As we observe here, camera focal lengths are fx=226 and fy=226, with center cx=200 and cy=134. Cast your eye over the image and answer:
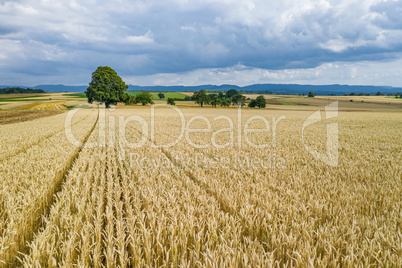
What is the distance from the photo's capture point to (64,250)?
235cm

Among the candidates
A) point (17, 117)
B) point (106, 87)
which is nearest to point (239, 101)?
point (106, 87)

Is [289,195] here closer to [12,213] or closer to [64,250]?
[64,250]

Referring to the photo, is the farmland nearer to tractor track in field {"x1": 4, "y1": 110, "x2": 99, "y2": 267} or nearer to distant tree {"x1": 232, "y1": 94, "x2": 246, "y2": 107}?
tractor track in field {"x1": 4, "y1": 110, "x2": 99, "y2": 267}

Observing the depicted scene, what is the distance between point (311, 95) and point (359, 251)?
5611 inches

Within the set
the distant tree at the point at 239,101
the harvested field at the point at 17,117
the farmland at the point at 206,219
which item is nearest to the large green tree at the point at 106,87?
the harvested field at the point at 17,117

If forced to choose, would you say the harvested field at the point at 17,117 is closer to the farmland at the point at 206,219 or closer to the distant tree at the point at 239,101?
the farmland at the point at 206,219

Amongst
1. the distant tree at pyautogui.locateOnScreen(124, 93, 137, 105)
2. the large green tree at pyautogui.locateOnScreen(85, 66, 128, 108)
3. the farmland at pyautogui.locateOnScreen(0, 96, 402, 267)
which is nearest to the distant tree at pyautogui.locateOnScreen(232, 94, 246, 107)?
the distant tree at pyautogui.locateOnScreen(124, 93, 137, 105)

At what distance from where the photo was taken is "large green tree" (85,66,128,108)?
60875 millimetres

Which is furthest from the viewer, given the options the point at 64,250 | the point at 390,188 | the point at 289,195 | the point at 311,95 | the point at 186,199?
the point at 311,95

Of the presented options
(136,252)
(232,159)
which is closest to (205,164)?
(232,159)

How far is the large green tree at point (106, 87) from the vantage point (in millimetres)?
60875

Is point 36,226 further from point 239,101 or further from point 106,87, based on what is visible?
point 239,101

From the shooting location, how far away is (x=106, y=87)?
204 feet

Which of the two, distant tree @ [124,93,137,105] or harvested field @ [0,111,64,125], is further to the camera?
distant tree @ [124,93,137,105]
